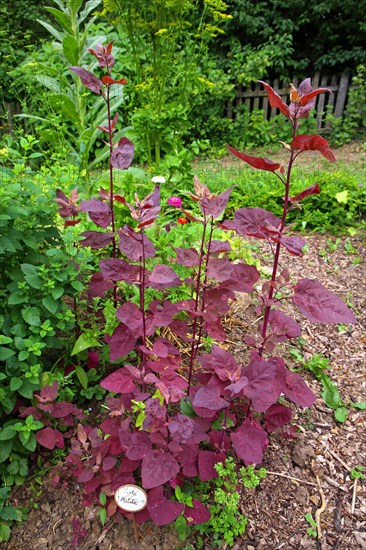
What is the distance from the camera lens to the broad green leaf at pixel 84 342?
1748 millimetres

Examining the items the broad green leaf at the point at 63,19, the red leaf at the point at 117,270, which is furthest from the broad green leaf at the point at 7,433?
the broad green leaf at the point at 63,19

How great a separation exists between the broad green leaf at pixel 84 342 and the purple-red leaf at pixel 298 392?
757 mm

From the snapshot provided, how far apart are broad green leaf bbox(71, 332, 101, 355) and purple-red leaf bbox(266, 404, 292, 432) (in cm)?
72

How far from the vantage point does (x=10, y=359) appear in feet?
5.04

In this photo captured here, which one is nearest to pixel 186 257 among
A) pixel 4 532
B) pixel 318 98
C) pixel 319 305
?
pixel 319 305

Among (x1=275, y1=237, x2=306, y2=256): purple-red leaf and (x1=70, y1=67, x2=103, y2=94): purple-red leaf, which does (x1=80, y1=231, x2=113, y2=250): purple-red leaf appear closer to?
(x1=70, y1=67, x2=103, y2=94): purple-red leaf

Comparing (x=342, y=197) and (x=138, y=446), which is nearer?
(x=138, y=446)

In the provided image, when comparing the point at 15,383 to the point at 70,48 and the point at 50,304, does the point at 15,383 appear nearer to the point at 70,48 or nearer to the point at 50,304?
the point at 50,304

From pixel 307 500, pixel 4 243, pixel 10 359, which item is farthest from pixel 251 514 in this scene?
pixel 4 243

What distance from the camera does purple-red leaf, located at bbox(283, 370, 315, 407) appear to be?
1.53 meters

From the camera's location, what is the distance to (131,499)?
1.25 meters

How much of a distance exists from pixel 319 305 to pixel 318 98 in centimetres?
702

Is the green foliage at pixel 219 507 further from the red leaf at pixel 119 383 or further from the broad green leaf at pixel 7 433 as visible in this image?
the broad green leaf at pixel 7 433

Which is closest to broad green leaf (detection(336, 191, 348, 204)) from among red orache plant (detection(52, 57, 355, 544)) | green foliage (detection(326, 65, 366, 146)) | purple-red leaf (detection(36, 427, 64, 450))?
red orache plant (detection(52, 57, 355, 544))
